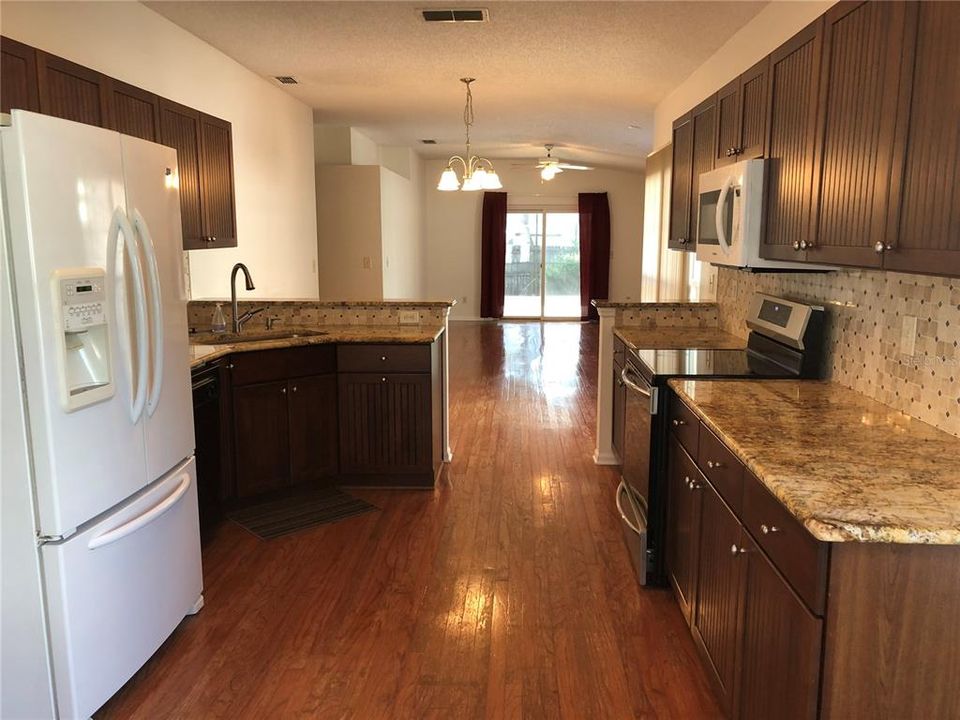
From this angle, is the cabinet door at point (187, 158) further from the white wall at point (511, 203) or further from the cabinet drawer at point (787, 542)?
the white wall at point (511, 203)

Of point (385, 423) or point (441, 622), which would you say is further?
point (385, 423)

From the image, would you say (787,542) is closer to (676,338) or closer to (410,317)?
(676,338)

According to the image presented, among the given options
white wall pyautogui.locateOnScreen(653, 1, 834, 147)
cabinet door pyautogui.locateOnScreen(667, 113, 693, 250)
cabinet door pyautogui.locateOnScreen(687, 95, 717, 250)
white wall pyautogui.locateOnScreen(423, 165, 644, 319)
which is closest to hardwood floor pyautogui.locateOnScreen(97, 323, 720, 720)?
cabinet door pyautogui.locateOnScreen(667, 113, 693, 250)

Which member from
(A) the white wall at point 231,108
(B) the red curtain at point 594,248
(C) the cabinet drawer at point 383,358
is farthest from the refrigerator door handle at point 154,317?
(B) the red curtain at point 594,248

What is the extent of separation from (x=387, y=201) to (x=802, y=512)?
24.4 ft

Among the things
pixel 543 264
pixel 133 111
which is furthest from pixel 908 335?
pixel 543 264

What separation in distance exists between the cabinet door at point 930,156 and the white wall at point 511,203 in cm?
1043

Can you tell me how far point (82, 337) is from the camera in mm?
2070

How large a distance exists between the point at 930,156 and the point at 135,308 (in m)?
2.14

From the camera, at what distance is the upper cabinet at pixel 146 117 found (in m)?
2.34

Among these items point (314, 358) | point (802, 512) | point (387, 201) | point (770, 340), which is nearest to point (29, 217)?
point (802, 512)

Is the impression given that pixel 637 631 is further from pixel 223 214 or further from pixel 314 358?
pixel 223 214

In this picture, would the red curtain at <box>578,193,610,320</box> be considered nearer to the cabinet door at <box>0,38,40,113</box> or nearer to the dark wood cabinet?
the dark wood cabinet

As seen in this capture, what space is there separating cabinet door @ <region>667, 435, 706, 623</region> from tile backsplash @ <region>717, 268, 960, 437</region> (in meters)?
0.67
